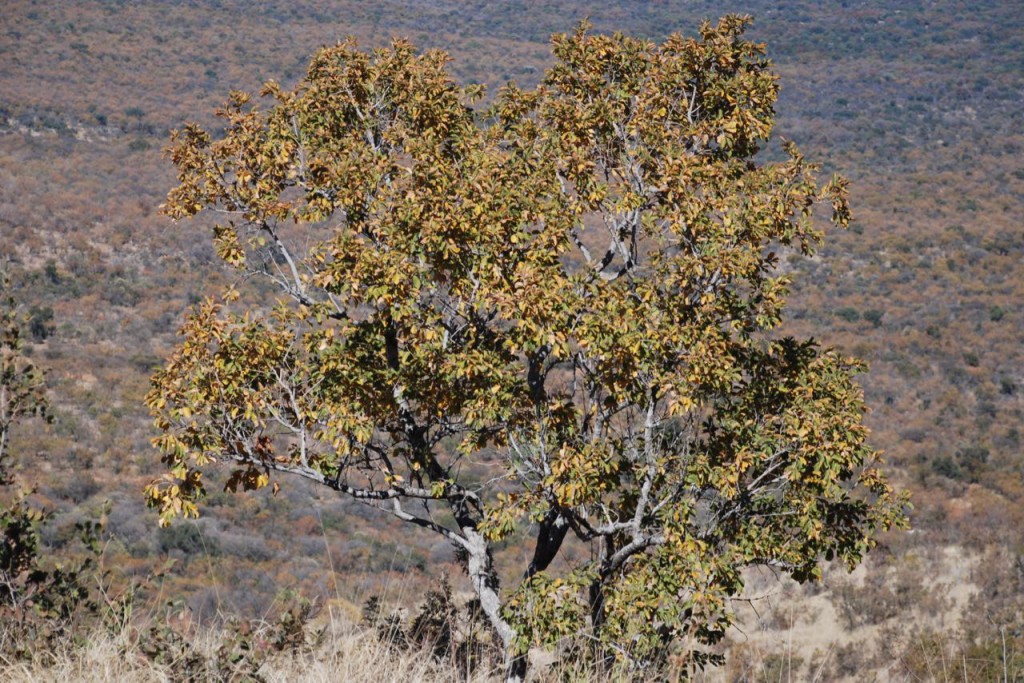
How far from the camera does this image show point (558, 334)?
23.5 ft

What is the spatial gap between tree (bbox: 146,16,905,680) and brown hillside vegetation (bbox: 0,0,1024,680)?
140 cm

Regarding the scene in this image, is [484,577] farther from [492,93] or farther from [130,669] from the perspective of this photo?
[492,93]

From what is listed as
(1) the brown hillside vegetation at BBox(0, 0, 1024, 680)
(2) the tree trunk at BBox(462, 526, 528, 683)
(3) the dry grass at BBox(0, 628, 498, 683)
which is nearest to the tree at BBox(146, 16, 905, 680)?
(2) the tree trunk at BBox(462, 526, 528, 683)

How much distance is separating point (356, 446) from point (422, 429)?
2.39 feet

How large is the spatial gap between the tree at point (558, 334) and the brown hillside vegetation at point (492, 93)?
1.40 m

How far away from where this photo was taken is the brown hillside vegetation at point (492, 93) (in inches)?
650

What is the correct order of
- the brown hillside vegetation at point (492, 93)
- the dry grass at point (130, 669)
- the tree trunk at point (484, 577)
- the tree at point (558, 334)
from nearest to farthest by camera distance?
the dry grass at point (130, 669)
the tree at point (558, 334)
the tree trunk at point (484, 577)
the brown hillside vegetation at point (492, 93)

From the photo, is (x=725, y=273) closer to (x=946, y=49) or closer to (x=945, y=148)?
(x=945, y=148)

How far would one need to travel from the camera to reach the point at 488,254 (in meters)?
7.30

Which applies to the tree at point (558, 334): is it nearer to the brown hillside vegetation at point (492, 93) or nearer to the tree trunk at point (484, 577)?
the tree trunk at point (484, 577)

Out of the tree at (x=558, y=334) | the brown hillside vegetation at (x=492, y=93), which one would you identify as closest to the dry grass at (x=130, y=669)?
the brown hillside vegetation at (x=492, y=93)

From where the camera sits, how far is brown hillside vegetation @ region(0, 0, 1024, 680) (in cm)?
1652

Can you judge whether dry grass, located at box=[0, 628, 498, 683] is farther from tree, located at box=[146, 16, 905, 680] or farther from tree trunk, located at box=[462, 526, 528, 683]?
tree trunk, located at box=[462, 526, 528, 683]

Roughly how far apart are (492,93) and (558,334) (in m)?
69.8
